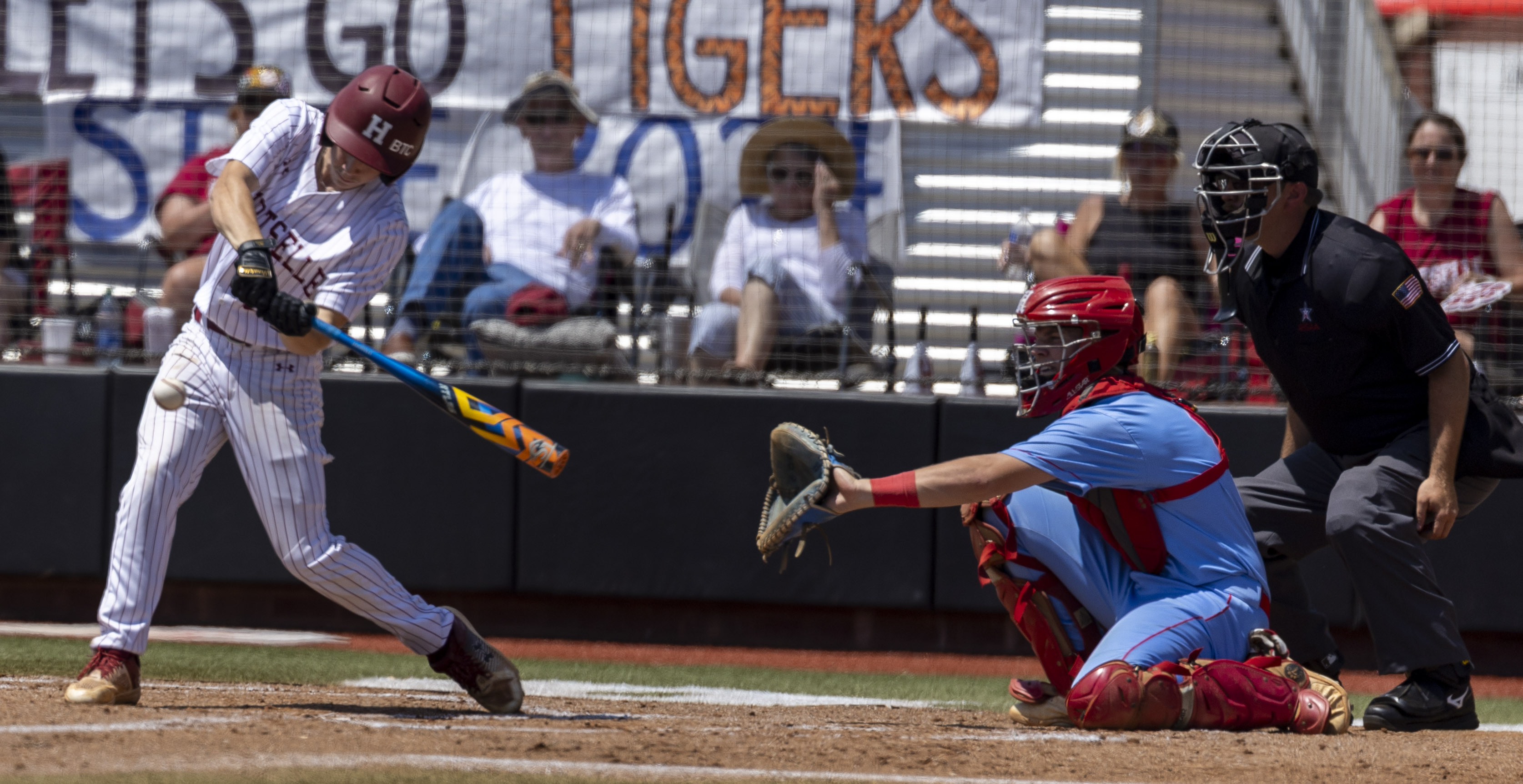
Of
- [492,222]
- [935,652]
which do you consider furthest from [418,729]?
[492,222]

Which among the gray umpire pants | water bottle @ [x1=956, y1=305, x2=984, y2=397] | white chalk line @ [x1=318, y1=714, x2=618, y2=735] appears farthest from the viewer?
water bottle @ [x1=956, y1=305, x2=984, y2=397]

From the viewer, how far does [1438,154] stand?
20.3 ft

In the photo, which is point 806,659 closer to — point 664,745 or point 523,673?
point 523,673

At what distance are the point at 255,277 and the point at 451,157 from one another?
3979mm

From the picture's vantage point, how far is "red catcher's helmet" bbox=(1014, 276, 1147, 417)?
12.5 feet

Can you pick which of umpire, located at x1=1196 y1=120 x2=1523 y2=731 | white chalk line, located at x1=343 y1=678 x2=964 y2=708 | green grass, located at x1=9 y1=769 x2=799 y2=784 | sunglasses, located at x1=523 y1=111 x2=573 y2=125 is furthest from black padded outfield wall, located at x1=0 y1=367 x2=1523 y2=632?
green grass, located at x1=9 y1=769 x2=799 y2=784

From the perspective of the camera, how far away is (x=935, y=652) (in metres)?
6.29

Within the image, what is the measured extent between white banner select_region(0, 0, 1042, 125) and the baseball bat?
366 centimetres

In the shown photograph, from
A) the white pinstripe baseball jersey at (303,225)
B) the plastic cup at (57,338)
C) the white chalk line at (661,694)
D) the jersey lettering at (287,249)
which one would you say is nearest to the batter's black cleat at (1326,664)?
the white chalk line at (661,694)

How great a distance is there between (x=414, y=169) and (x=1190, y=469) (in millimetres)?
4901

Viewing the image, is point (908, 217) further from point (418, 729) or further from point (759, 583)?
point (418, 729)

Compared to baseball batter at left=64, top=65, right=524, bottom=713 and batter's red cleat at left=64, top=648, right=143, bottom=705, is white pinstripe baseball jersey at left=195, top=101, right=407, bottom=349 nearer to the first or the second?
baseball batter at left=64, top=65, right=524, bottom=713

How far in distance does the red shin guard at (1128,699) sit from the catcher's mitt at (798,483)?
0.80m

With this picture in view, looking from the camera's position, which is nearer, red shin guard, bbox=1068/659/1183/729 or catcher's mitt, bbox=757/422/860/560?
catcher's mitt, bbox=757/422/860/560
